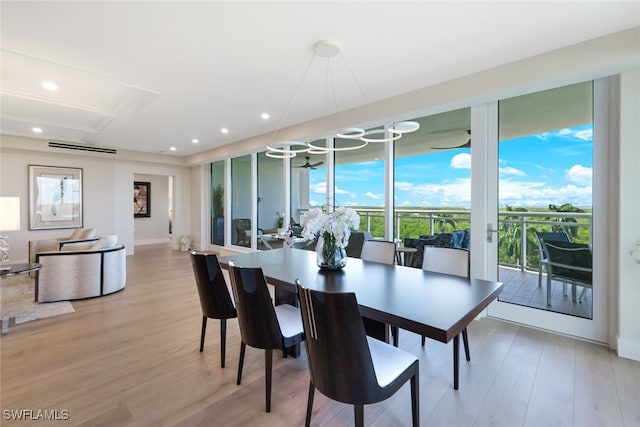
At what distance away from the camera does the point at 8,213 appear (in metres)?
3.35

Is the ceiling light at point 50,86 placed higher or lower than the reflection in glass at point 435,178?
higher

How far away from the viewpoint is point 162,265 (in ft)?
21.2

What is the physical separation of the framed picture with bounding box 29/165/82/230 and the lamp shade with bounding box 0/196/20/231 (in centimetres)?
378

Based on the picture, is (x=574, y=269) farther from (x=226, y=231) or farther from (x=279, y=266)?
(x=226, y=231)

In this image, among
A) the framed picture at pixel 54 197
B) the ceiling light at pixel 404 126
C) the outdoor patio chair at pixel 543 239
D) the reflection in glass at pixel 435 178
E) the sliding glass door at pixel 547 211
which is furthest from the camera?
the framed picture at pixel 54 197

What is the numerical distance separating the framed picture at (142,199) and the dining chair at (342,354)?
9.75m

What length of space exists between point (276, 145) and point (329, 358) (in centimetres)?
240

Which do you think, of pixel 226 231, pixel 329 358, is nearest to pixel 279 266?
pixel 329 358

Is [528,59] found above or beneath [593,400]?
above

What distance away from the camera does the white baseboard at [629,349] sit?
245 cm

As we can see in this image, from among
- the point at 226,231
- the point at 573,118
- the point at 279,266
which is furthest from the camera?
the point at 226,231

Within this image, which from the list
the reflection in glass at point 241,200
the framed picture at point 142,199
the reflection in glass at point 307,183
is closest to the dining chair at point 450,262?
the reflection in glass at point 307,183

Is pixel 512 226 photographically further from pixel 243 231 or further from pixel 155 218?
pixel 155 218

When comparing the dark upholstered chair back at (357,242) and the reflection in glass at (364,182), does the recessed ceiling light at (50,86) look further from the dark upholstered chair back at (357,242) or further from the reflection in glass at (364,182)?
the dark upholstered chair back at (357,242)
